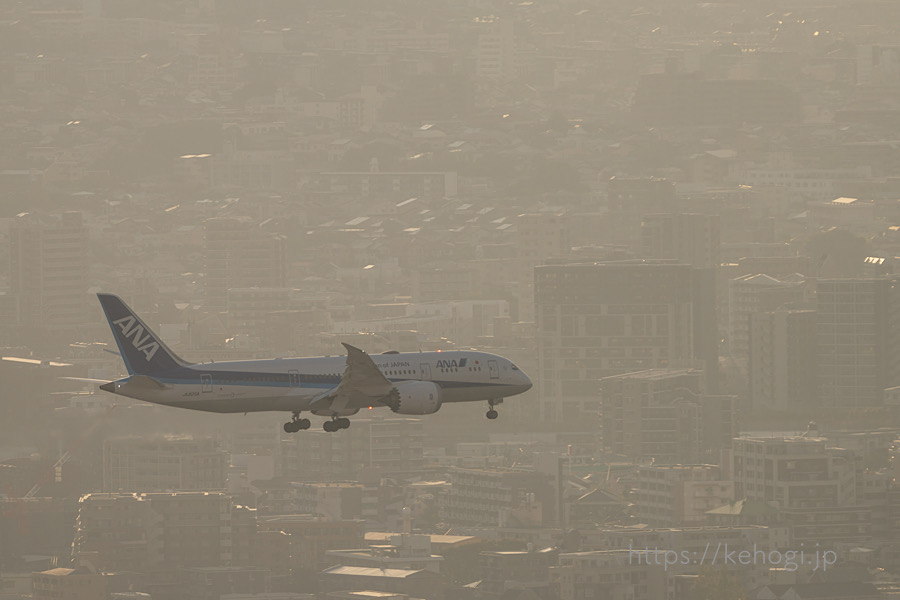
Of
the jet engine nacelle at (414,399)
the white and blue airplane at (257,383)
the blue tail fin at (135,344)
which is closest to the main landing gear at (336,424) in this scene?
the white and blue airplane at (257,383)

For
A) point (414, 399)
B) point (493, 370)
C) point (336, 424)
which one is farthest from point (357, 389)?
point (493, 370)

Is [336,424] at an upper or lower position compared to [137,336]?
lower

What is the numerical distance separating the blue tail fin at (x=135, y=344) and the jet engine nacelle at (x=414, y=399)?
25.6 feet

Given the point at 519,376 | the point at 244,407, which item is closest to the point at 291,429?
the point at 244,407

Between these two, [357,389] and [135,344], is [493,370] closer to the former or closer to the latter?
[357,389]

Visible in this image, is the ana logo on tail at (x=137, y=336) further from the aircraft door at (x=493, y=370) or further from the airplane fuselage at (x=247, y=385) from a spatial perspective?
the aircraft door at (x=493, y=370)

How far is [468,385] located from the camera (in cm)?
8288

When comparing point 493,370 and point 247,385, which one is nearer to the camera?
point 247,385

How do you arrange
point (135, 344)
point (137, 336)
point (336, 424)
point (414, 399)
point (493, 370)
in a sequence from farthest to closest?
point (493, 370) < point (336, 424) < point (414, 399) < point (135, 344) < point (137, 336)

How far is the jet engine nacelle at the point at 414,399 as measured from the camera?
7906 centimetres

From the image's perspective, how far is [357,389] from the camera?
77438 mm

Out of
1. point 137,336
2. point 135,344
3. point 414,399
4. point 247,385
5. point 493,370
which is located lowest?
point 414,399

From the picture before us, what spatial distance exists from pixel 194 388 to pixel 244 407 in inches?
77.6

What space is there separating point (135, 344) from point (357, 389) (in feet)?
26.7
